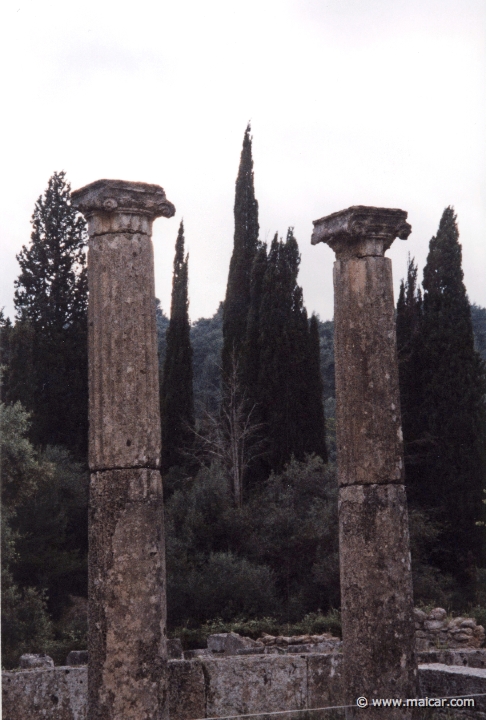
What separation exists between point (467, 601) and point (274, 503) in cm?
583

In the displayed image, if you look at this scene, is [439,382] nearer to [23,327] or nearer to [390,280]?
[23,327]

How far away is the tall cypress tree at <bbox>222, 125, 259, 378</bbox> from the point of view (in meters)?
33.7

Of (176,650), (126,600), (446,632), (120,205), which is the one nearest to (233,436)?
(446,632)

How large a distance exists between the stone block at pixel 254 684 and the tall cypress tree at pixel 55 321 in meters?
19.5

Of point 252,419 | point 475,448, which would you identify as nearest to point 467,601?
point 475,448

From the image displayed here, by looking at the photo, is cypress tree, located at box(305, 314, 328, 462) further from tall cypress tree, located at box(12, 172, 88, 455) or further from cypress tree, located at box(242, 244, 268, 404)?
tall cypress tree, located at box(12, 172, 88, 455)

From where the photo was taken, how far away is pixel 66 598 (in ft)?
86.7

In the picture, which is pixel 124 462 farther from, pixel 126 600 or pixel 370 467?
pixel 370 467

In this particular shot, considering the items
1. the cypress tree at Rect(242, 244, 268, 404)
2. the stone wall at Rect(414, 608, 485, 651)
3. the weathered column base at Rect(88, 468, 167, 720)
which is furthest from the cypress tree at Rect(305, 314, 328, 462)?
the weathered column base at Rect(88, 468, 167, 720)

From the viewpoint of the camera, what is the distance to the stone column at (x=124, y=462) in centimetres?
689

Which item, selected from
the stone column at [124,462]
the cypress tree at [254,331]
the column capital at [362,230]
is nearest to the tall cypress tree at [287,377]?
the cypress tree at [254,331]

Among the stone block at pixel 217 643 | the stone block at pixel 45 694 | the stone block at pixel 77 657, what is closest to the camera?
the stone block at pixel 45 694

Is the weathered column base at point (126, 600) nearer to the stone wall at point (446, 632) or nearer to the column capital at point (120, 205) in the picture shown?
the column capital at point (120, 205)

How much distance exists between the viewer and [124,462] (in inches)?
282
